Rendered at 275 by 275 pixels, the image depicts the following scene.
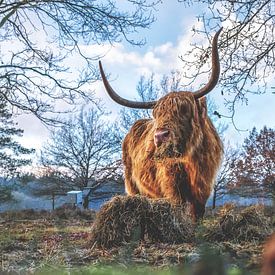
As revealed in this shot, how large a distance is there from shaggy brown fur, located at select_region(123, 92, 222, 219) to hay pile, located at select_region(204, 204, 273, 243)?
4.46 feet

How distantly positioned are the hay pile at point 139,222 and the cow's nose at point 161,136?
112 cm

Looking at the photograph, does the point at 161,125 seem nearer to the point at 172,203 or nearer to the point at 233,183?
the point at 172,203

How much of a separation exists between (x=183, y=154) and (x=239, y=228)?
6.37ft

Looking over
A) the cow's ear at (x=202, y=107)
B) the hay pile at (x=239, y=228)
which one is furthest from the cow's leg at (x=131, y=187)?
the hay pile at (x=239, y=228)

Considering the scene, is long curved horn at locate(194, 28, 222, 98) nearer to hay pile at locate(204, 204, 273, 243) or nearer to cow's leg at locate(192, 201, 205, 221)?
cow's leg at locate(192, 201, 205, 221)

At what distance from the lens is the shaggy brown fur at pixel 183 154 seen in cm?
962

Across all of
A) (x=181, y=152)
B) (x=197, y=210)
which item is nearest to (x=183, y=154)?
(x=181, y=152)

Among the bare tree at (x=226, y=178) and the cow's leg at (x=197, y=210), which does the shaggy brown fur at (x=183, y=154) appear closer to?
the cow's leg at (x=197, y=210)

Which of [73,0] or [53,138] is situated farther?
[53,138]

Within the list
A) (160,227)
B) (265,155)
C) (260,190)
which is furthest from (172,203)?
(265,155)

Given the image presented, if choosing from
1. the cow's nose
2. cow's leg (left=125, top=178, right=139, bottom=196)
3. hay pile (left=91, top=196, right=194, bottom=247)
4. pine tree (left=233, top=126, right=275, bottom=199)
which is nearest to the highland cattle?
the cow's nose

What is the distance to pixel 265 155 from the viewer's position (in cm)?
4716

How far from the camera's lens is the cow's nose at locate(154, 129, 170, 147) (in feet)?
30.7

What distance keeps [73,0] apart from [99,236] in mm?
15275
